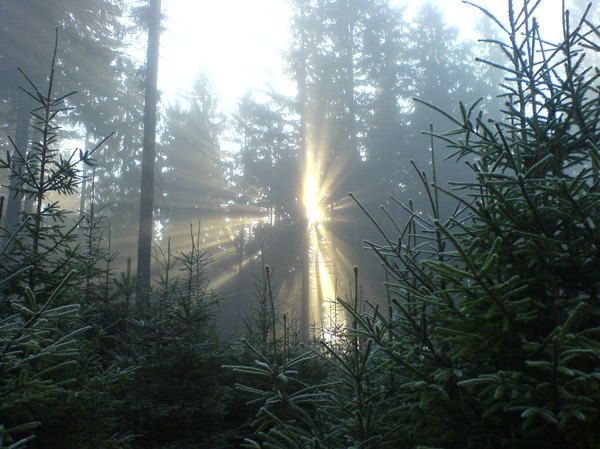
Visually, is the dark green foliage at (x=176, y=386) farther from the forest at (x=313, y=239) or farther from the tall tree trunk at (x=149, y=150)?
the tall tree trunk at (x=149, y=150)

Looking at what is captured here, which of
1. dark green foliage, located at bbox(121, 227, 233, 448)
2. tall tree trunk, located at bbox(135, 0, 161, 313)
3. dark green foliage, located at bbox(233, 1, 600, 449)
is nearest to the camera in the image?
dark green foliage, located at bbox(233, 1, 600, 449)

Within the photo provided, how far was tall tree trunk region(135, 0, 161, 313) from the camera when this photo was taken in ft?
40.8

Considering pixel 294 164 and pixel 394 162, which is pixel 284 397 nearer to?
pixel 294 164

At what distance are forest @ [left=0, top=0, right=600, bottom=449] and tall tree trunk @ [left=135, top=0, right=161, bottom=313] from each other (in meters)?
0.08

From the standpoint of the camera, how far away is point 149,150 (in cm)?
1372

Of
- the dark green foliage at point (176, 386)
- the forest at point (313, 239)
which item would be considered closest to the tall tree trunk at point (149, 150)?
the forest at point (313, 239)

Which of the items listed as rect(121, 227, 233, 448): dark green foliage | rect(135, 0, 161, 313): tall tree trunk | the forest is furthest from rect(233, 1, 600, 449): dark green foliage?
rect(135, 0, 161, 313): tall tree trunk

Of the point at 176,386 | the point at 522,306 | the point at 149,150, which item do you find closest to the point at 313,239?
the point at 149,150

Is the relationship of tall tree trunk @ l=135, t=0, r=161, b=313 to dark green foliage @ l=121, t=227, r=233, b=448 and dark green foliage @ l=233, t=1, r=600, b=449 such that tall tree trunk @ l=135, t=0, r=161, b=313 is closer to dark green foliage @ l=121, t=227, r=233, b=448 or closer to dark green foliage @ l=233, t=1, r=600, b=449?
dark green foliage @ l=121, t=227, r=233, b=448

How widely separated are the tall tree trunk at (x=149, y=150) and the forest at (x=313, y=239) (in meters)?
0.08

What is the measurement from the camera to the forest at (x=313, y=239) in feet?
6.73

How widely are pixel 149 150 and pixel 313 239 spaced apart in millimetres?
13494

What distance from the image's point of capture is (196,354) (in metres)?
5.98

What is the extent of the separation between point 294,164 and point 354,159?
391 cm
